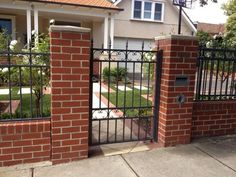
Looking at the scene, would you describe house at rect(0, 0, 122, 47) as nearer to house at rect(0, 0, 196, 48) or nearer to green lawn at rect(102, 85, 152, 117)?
house at rect(0, 0, 196, 48)

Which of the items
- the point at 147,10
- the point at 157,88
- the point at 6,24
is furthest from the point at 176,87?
the point at 147,10

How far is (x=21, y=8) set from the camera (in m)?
11.3

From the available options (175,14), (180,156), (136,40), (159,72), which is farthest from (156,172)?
(175,14)

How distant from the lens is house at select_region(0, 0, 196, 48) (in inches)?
452

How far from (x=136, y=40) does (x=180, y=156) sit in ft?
43.9

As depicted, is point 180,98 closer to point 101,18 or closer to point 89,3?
point 89,3

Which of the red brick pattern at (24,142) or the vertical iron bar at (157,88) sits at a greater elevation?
the vertical iron bar at (157,88)

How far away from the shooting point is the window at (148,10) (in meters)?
16.1

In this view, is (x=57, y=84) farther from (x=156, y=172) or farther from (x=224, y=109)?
(x=224, y=109)

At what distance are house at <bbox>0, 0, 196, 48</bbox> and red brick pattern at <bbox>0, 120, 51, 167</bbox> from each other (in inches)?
322

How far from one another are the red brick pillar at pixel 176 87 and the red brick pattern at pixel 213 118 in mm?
282

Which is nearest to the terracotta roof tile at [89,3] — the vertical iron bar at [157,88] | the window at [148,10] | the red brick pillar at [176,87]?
the window at [148,10]

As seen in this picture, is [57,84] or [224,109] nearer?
[57,84]

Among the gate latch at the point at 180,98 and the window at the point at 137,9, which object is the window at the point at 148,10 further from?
the gate latch at the point at 180,98
